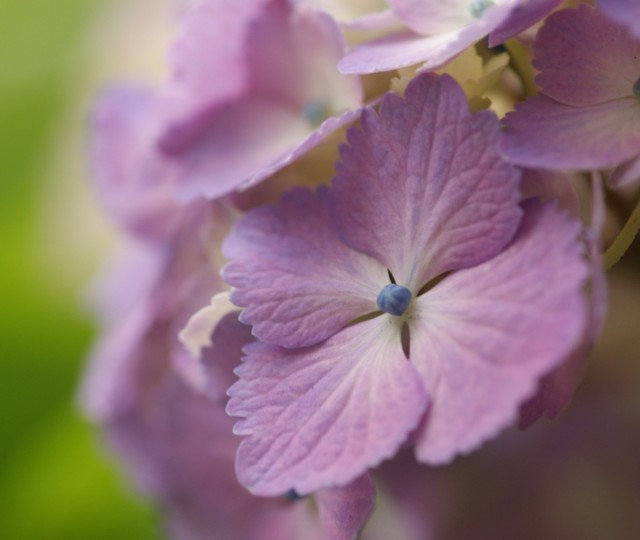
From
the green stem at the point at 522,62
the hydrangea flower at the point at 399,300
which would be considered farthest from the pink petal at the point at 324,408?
the green stem at the point at 522,62

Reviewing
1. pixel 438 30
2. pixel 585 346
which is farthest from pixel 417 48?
pixel 585 346

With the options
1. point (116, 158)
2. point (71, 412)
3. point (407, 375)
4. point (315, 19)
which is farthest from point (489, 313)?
point (71, 412)

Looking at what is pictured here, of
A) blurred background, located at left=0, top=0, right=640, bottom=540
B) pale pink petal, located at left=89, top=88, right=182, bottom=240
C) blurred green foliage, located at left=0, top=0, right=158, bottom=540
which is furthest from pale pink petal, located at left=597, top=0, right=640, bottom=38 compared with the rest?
blurred green foliage, located at left=0, top=0, right=158, bottom=540

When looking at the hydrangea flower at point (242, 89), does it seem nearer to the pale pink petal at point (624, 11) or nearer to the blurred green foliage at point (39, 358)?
the pale pink petal at point (624, 11)

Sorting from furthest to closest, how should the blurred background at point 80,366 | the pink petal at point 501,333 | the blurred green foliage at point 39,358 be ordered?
1. the blurred green foliage at point 39,358
2. the blurred background at point 80,366
3. the pink petal at point 501,333

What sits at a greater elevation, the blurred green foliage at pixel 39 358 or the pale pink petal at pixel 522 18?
the pale pink petal at pixel 522 18
